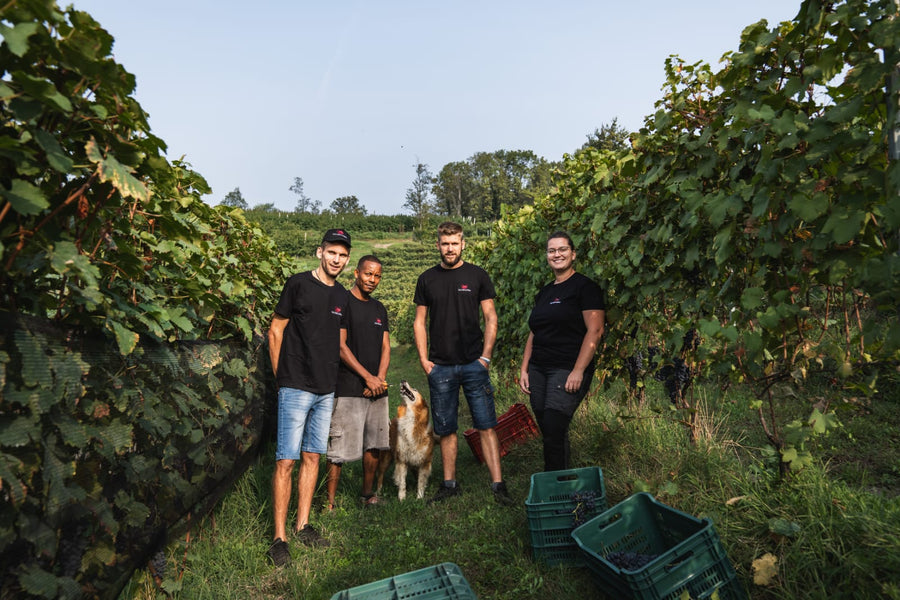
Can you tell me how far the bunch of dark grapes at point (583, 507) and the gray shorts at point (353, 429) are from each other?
1.97 m

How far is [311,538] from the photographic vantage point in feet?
11.4

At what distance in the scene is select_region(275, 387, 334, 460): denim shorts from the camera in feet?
11.4

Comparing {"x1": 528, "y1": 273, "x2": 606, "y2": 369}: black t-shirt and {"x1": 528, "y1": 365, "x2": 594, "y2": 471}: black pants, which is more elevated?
{"x1": 528, "y1": 273, "x2": 606, "y2": 369}: black t-shirt

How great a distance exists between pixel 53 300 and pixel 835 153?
2916 mm

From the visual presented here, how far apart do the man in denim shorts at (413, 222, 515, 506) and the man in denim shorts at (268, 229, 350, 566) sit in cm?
87

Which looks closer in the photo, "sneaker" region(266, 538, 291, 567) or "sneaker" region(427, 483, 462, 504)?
"sneaker" region(266, 538, 291, 567)

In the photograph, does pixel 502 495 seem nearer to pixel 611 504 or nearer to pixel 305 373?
pixel 611 504

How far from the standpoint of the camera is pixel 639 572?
2.14m

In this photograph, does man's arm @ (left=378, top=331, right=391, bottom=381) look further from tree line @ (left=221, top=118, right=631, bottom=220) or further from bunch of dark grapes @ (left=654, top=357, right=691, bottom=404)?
tree line @ (left=221, top=118, right=631, bottom=220)

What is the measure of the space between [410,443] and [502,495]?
0.99 metres

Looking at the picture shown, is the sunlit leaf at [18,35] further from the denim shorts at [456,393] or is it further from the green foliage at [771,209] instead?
the denim shorts at [456,393]

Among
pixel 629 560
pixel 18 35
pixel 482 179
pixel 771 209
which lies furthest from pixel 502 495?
pixel 482 179

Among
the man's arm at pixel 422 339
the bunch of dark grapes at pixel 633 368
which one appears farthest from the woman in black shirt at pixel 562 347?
the man's arm at pixel 422 339

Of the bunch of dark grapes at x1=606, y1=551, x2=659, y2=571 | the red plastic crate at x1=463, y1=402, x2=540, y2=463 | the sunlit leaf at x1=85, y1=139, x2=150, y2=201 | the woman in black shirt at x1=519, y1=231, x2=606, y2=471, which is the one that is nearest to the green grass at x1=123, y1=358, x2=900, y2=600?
the bunch of dark grapes at x1=606, y1=551, x2=659, y2=571
